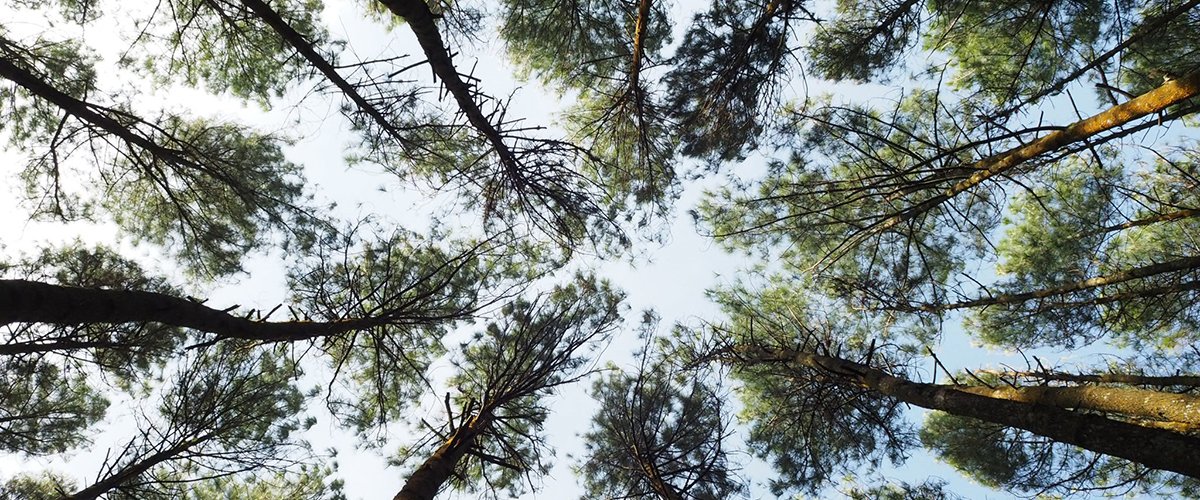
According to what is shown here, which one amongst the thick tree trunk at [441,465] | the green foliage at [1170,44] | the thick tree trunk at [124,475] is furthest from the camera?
the green foliage at [1170,44]

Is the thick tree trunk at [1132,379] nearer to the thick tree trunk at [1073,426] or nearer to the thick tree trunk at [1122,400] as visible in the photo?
the thick tree trunk at [1073,426]

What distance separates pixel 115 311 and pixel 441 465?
181 cm

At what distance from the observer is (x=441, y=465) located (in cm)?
325

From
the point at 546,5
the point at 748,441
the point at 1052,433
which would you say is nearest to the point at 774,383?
the point at 748,441

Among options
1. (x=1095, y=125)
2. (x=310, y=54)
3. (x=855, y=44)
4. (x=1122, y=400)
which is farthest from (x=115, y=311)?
(x=855, y=44)

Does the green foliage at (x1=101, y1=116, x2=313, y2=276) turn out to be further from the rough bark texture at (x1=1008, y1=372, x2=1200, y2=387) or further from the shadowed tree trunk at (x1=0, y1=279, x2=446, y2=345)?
the rough bark texture at (x1=1008, y1=372, x2=1200, y2=387)

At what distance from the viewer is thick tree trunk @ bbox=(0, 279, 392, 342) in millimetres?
2070

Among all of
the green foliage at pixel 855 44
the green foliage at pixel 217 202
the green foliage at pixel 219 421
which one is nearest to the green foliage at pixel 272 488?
the green foliage at pixel 219 421

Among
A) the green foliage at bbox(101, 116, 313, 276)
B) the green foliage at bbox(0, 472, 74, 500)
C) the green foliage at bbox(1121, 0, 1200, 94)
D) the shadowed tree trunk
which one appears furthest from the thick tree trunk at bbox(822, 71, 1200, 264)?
the green foliage at bbox(0, 472, 74, 500)

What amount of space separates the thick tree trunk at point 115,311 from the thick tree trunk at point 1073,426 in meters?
4.03

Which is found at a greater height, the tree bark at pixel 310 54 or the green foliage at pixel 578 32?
the green foliage at pixel 578 32

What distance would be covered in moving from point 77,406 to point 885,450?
8.76 m

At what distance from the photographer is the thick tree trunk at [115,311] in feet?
6.79

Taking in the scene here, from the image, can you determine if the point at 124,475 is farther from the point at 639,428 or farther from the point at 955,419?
the point at 955,419
